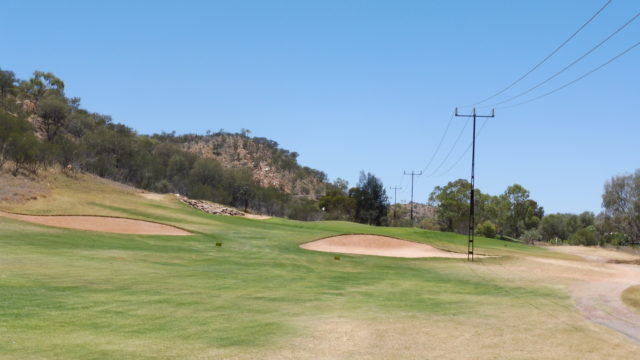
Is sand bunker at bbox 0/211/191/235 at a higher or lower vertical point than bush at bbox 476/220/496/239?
lower

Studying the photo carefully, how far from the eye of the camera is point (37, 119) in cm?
9656

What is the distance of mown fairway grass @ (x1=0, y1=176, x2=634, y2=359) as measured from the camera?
37.3 ft

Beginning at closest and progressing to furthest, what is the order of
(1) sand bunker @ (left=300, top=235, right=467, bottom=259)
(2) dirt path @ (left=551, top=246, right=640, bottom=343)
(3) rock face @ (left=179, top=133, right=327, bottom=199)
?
(2) dirt path @ (left=551, top=246, right=640, bottom=343), (1) sand bunker @ (left=300, top=235, right=467, bottom=259), (3) rock face @ (left=179, top=133, right=327, bottom=199)

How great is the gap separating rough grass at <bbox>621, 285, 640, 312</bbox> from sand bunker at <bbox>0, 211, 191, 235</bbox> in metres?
32.2

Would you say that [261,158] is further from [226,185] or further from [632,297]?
[632,297]

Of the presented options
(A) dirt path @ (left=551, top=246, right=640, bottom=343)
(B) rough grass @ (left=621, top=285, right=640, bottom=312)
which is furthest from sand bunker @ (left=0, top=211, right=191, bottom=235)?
(B) rough grass @ (left=621, top=285, right=640, bottom=312)

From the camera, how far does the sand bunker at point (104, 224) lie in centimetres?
4294

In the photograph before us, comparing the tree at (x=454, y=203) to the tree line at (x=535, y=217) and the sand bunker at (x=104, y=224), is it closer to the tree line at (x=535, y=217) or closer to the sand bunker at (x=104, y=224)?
the tree line at (x=535, y=217)

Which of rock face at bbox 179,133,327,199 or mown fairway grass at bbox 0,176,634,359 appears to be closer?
mown fairway grass at bbox 0,176,634,359

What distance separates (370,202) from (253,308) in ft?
317

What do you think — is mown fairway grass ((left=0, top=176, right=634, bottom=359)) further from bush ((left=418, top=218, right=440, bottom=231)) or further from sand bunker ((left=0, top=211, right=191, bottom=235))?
bush ((left=418, top=218, right=440, bottom=231))

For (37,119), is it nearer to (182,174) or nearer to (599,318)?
(182,174)

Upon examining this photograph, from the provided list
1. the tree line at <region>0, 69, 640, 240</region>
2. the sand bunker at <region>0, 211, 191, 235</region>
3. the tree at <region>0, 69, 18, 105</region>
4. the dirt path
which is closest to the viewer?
the dirt path

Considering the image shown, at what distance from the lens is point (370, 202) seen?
11200 cm
